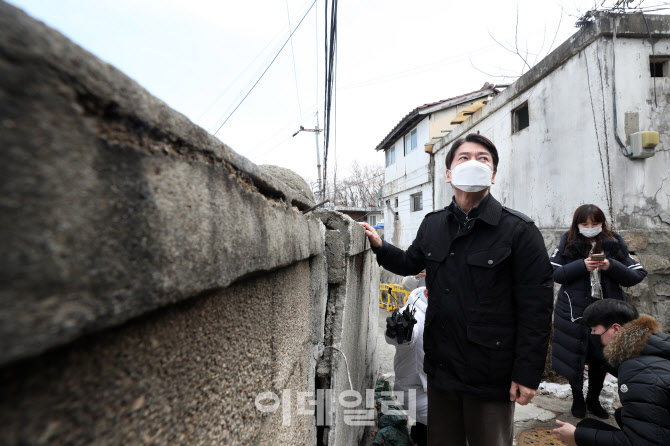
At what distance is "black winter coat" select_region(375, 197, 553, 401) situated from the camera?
67.6 inches

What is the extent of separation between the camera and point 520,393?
170 centimetres

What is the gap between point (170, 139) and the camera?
0.52 m

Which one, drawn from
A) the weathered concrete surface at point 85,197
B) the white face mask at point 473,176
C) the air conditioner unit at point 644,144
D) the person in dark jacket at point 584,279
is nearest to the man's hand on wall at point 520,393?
the white face mask at point 473,176

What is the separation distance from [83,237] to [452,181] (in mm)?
1913

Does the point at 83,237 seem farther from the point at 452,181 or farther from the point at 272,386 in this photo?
the point at 452,181

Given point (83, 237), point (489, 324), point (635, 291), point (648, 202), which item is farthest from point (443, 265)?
point (648, 202)

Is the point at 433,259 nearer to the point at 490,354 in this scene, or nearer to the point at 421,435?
the point at 490,354

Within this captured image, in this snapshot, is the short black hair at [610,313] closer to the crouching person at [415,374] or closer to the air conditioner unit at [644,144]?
the crouching person at [415,374]

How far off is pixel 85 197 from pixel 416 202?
14.2 meters

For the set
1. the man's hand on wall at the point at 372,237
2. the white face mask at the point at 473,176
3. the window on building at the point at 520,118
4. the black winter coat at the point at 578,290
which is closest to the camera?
the white face mask at the point at 473,176

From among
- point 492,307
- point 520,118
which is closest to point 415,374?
point 492,307

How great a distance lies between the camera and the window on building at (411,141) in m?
14.5

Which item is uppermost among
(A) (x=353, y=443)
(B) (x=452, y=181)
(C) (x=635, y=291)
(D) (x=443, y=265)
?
(B) (x=452, y=181)

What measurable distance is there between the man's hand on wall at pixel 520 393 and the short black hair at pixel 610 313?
3.72 feet
